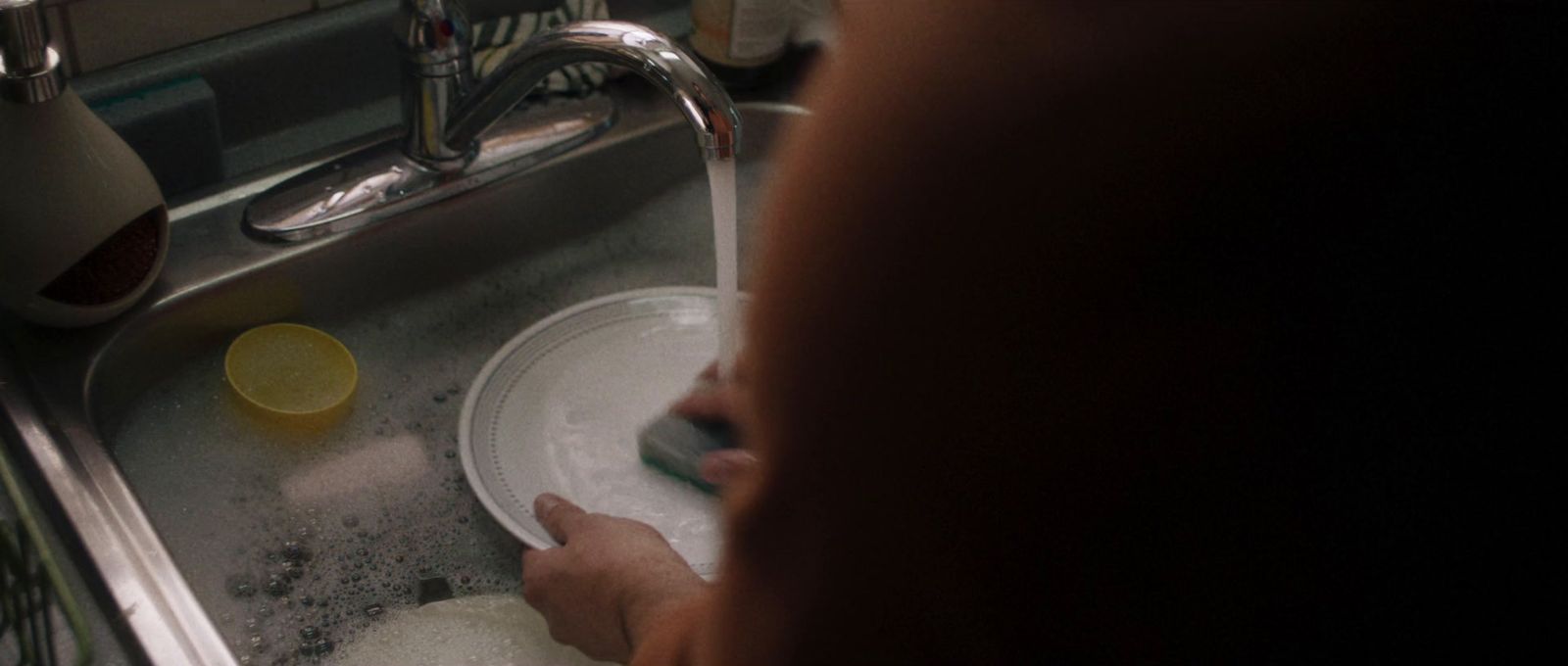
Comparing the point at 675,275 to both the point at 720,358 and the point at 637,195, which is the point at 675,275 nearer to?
the point at 637,195

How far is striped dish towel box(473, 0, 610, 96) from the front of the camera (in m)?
1.02

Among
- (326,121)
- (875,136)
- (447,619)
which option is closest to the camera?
(875,136)

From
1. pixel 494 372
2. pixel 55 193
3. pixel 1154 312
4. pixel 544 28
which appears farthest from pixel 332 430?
pixel 1154 312

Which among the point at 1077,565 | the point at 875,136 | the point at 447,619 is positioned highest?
the point at 875,136

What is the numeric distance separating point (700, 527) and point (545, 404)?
5.7 inches

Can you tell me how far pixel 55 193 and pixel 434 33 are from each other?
24 centimetres

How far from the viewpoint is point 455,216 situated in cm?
96

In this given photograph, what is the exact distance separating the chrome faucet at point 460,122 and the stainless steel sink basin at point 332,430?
0.01 metres

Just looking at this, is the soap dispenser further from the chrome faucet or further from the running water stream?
the running water stream

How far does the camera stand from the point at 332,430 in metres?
0.87

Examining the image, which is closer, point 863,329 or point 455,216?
point 863,329

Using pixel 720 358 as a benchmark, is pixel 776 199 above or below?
above

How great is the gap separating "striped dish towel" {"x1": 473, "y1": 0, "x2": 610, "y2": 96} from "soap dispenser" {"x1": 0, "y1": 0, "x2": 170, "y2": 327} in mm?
298

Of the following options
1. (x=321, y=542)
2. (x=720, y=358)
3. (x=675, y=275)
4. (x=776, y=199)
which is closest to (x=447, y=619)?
(x=321, y=542)
